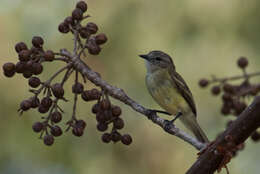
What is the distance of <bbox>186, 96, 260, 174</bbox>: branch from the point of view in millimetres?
1934

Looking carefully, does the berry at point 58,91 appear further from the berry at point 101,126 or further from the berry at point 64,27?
the berry at point 64,27

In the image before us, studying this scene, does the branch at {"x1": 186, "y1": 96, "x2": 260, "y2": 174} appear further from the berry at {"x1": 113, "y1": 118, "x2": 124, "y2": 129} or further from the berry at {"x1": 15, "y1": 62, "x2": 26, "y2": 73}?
the berry at {"x1": 15, "y1": 62, "x2": 26, "y2": 73}

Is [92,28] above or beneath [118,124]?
above

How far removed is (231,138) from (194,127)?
320cm

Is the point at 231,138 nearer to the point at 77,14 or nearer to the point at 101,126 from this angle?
the point at 101,126

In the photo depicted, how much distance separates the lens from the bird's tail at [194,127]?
199 inches

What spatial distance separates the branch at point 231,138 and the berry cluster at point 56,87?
2.96ft

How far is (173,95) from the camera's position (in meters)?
5.37

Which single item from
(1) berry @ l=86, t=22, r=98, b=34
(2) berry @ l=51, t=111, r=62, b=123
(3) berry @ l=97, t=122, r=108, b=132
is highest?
(1) berry @ l=86, t=22, r=98, b=34

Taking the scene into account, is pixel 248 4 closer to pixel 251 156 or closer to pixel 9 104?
pixel 251 156

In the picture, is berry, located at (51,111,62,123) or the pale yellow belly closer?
berry, located at (51,111,62,123)

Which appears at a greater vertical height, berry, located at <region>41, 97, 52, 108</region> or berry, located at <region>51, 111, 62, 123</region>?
berry, located at <region>41, 97, 52, 108</region>

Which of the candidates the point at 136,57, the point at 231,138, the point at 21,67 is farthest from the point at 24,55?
the point at 136,57

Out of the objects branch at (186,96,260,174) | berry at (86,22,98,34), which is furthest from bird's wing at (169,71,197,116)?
branch at (186,96,260,174)
